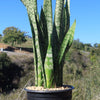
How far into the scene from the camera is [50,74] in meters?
2.07

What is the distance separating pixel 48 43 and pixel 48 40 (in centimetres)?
4

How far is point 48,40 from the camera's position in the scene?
87.1 inches

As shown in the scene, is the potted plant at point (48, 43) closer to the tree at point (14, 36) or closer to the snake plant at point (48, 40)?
the snake plant at point (48, 40)

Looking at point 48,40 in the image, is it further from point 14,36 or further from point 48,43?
point 14,36

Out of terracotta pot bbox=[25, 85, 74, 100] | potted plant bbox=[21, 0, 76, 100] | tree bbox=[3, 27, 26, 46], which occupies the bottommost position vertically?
terracotta pot bbox=[25, 85, 74, 100]

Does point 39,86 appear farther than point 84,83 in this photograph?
No

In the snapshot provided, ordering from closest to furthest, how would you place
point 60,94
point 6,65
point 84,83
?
point 60,94 → point 84,83 → point 6,65

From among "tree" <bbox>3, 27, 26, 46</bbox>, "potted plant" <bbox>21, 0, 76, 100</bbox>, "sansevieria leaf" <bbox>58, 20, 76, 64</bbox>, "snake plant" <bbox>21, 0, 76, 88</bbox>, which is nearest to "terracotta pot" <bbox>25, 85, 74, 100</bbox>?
"potted plant" <bbox>21, 0, 76, 100</bbox>

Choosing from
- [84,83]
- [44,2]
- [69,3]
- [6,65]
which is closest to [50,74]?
[44,2]

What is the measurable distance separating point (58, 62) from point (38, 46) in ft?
1.01

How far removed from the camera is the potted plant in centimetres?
206

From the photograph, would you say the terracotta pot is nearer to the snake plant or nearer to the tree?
the snake plant

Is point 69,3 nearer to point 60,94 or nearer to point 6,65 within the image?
point 60,94

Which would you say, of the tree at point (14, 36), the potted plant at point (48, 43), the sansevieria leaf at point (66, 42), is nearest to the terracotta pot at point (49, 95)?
the potted plant at point (48, 43)
